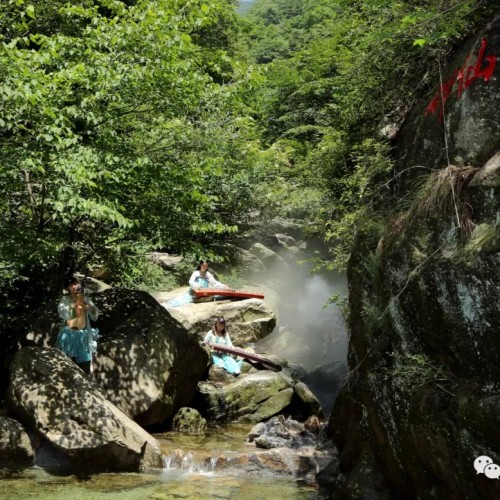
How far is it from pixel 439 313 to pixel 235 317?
35.5 ft

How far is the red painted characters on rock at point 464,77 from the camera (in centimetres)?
625

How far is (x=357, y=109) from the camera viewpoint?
9.85m

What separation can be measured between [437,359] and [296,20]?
54971mm

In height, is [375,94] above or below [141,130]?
above

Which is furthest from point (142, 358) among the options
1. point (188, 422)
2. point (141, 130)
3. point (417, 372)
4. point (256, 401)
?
point (417, 372)

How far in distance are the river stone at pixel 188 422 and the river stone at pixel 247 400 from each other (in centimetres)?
77

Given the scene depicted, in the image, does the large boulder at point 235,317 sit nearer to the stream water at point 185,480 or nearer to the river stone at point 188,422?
the river stone at point 188,422

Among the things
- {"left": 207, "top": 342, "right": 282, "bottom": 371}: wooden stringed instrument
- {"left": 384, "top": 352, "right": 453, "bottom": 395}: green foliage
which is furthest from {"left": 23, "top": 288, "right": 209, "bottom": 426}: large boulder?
{"left": 384, "top": 352, "right": 453, "bottom": 395}: green foliage

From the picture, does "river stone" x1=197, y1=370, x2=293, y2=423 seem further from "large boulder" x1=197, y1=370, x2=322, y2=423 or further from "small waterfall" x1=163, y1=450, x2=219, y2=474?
"small waterfall" x1=163, y1=450, x2=219, y2=474

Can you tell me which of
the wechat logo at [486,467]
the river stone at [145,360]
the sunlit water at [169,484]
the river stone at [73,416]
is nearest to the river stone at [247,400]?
the river stone at [145,360]

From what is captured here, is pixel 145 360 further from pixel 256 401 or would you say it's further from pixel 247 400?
pixel 256 401

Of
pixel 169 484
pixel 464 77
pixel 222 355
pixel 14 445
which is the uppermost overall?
pixel 464 77

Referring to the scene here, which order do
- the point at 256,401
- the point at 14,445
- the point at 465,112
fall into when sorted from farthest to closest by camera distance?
the point at 256,401 < the point at 14,445 < the point at 465,112

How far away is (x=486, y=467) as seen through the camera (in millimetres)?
4703
